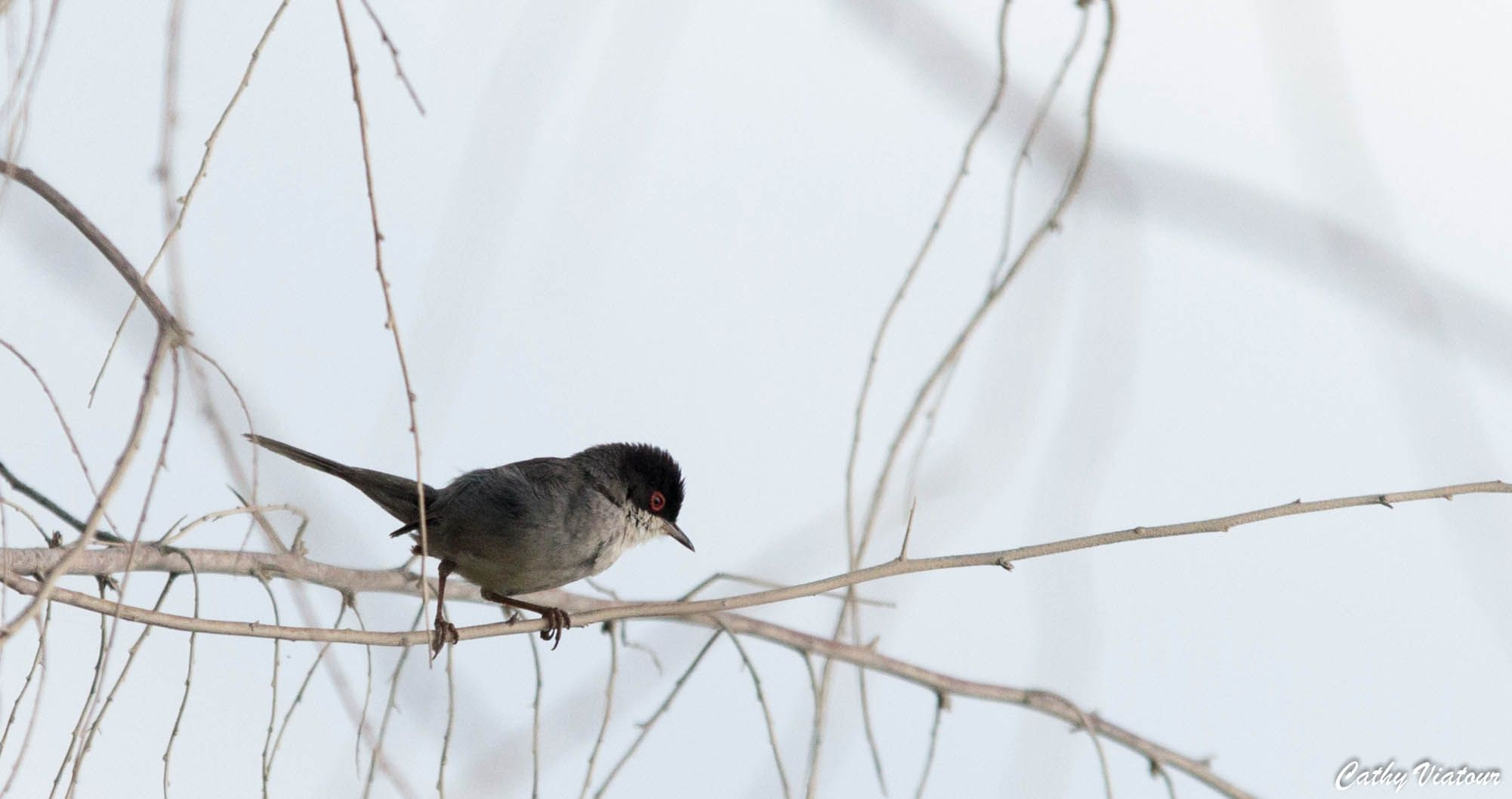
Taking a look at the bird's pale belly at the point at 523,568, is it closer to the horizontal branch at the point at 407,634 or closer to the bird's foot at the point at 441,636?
the horizontal branch at the point at 407,634

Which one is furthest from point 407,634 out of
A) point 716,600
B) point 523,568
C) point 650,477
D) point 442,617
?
point 650,477

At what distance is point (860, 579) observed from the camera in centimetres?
349

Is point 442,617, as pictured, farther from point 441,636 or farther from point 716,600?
point 716,600

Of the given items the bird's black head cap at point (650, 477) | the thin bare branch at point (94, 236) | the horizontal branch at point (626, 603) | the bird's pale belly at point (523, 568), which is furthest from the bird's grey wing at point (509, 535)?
the thin bare branch at point (94, 236)

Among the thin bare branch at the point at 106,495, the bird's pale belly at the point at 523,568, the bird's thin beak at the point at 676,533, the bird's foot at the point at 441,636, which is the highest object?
the bird's thin beak at the point at 676,533

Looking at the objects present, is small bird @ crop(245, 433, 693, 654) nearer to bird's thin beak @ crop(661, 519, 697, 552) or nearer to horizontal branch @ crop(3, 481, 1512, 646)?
bird's thin beak @ crop(661, 519, 697, 552)

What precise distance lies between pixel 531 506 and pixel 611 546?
0.42 metres

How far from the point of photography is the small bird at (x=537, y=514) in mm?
5352

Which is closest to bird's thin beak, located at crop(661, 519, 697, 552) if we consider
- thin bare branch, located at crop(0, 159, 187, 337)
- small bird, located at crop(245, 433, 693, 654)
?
small bird, located at crop(245, 433, 693, 654)

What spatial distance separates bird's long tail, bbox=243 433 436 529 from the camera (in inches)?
222

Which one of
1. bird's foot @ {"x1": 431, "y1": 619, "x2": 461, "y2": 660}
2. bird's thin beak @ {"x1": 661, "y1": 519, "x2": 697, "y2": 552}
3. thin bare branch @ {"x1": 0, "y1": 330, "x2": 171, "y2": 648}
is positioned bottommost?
thin bare branch @ {"x1": 0, "y1": 330, "x2": 171, "y2": 648}

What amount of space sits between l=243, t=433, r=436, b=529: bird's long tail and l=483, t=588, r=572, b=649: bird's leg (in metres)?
0.46

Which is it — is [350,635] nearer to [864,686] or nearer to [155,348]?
[155,348]

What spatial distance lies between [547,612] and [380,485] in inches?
40.0
